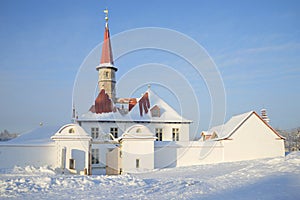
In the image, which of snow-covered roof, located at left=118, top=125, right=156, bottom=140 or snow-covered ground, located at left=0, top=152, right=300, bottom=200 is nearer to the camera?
snow-covered ground, located at left=0, top=152, right=300, bottom=200

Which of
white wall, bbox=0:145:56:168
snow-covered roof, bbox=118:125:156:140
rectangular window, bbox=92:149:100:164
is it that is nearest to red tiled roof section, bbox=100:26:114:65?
rectangular window, bbox=92:149:100:164

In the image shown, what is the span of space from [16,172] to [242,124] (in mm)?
16863

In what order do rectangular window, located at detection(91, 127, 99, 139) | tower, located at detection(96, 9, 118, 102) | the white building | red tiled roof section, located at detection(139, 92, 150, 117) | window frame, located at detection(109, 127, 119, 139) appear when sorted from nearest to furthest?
the white building
rectangular window, located at detection(91, 127, 99, 139)
window frame, located at detection(109, 127, 119, 139)
red tiled roof section, located at detection(139, 92, 150, 117)
tower, located at detection(96, 9, 118, 102)

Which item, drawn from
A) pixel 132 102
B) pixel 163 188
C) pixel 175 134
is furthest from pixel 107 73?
pixel 163 188

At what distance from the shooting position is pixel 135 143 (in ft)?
Result: 70.5

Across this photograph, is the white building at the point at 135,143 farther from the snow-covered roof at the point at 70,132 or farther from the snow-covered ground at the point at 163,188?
the snow-covered ground at the point at 163,188

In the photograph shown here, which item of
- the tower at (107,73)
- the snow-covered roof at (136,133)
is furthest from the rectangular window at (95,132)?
the tower at (107,73)

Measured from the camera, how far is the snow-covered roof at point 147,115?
28406 mm

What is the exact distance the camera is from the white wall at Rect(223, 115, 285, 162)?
79.3 ft

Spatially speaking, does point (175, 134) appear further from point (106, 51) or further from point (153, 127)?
point (106, 51)

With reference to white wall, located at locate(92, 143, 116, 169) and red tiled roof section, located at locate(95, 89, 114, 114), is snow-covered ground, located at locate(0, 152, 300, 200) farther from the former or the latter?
red tiled roof section, located at locate(95, 89, 114, 114)

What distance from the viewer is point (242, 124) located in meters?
24.6

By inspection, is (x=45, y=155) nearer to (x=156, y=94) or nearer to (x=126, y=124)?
(x=126, y=124)

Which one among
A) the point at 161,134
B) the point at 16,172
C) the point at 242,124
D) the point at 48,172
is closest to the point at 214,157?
the point at 242,124
